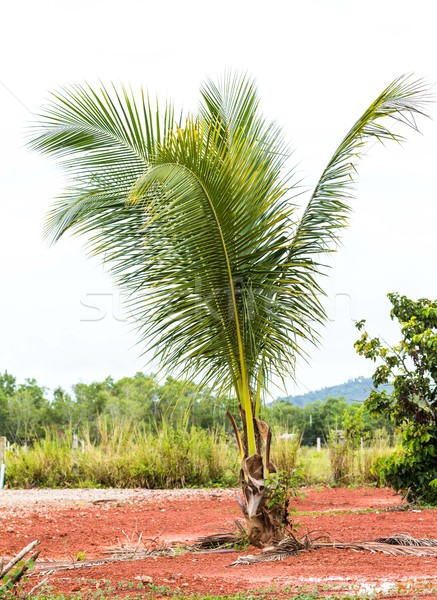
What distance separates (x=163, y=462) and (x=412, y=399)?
5509mm

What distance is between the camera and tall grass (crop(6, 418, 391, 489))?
13.4 meters

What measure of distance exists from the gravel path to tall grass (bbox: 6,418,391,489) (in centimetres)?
90

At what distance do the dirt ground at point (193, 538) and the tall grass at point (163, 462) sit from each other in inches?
39.1

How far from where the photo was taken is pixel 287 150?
279 inches

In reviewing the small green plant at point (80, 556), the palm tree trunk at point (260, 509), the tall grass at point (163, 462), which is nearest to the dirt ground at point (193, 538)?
the small green plant at point (80, 556)

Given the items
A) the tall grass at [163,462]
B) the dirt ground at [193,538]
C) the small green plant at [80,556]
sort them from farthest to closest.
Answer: the tall grass at [163,462]
the small green plant at [80,556]
the dirt ground at [193,538]

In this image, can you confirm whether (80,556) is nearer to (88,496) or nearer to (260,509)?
(260,509)

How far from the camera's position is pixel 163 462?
530 inches

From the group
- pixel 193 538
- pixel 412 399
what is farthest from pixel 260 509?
pixel 412 399

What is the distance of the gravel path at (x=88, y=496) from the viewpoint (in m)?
10.8

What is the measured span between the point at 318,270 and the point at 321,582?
2884 millimetres

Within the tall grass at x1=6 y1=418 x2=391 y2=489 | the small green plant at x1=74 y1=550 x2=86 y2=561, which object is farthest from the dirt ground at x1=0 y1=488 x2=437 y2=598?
the tall grass at x1=6 y1=418 x2=391 y2=489

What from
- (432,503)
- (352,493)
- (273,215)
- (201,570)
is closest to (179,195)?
(273,215)

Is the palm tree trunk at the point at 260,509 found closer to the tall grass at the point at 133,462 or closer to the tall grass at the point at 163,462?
the tall grass at the point at 163,462
